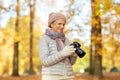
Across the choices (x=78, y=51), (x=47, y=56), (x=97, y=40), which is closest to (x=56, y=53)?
(x=47, y=56)

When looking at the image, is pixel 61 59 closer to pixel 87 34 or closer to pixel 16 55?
pixel 87 34

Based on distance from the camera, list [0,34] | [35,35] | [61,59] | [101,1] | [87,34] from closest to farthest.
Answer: [61,59] → [101,1] → [87,34] → [0,34] → [35,35]

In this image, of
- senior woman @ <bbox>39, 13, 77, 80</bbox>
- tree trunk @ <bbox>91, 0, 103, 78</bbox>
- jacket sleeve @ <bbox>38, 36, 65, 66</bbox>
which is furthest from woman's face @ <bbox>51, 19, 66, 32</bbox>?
tree trunk @ <bbox>91, 0, 103, 78</bbox>

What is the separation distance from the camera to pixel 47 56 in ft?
11.5

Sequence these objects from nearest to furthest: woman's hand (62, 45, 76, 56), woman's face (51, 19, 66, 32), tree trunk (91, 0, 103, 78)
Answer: woman's hand (62, 45, 76, 56), woman's face (51, 19, 66, 32), tree trunk (91, 0, 103, 78)

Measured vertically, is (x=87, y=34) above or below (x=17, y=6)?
below

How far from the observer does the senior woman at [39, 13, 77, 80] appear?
3.46 metres

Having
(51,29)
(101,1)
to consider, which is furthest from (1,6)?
(51,29)

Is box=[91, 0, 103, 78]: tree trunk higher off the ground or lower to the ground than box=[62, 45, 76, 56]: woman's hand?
higher

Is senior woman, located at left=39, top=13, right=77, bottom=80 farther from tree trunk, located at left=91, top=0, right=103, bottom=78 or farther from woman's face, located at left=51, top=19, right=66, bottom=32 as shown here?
tree trunk, located at left=91, top=0, right=103, bottom=78

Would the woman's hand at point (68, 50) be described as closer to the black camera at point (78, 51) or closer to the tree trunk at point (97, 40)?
the black camera at point (78, 51)

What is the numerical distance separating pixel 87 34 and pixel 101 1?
5529 mm

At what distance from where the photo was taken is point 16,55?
62.6 ft

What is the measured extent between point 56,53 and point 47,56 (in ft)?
0.34
